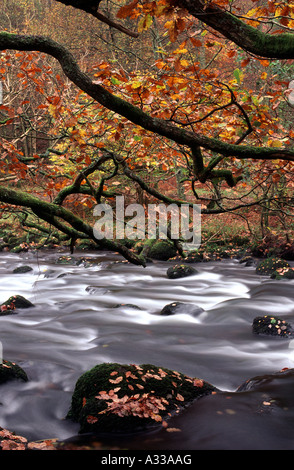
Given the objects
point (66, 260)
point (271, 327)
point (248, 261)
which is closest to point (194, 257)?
point (248, 261)

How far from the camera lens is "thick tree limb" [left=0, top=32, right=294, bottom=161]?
A: 9.50 feet

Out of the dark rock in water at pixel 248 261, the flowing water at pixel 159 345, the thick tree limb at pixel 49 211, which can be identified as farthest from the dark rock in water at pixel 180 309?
the dark rock in water at pixel 248 261

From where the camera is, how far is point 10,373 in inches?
181

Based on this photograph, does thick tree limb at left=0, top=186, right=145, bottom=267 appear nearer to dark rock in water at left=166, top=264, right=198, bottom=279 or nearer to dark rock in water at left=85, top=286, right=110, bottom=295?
dark rock in water at left=85, top=286, right=110, bottom=295

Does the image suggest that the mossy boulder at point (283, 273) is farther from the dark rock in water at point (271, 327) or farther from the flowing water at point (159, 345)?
the dark rock in water at point (271, 327)

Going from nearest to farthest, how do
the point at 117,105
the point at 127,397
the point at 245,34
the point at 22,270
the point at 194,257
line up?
the point at 245,34 < the point at 117,105 < the point at 127,397 < the point at 22,270 < the point at 194,257

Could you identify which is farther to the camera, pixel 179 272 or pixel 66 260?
pixel 66 260

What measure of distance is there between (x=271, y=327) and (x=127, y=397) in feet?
12.0

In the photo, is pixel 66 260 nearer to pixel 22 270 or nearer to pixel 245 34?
pixel 22 270

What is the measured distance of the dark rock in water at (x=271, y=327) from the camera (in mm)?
6547

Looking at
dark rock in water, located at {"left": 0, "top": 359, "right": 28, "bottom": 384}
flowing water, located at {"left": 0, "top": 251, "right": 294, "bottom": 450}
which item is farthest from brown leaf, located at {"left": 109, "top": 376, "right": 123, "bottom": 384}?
dark rock in water, located at {"left": 0, "top": 359, "right": 28, "bottom": 384}

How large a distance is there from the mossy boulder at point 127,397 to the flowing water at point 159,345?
132 mm
